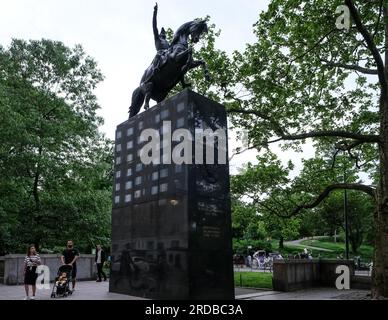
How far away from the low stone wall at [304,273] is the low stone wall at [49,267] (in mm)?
9684

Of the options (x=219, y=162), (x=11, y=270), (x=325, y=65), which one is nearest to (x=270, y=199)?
(x=325, y=65)

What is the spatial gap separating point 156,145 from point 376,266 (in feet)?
29.6

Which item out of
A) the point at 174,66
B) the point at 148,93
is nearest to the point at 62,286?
the point at 148,93

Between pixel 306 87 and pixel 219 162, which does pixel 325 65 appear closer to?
pixel 306 87

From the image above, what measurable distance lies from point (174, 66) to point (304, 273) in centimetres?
1127

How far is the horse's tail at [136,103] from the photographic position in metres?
14.2

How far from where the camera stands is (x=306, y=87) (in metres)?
18.4

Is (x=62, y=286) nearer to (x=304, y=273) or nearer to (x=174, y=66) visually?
(x=174, y=66)

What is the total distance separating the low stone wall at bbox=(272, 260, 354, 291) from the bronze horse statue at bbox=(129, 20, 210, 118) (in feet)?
28.2

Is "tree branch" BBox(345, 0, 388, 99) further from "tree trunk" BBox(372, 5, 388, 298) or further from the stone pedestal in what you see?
the stone pedestal


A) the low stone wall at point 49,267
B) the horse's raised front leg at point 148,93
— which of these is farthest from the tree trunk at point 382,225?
the low stone wall at point 49,267

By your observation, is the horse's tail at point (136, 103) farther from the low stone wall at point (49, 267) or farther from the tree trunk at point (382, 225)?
the low stone wall at point (49, 267)

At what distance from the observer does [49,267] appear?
67.6 feet

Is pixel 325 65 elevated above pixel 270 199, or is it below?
above
